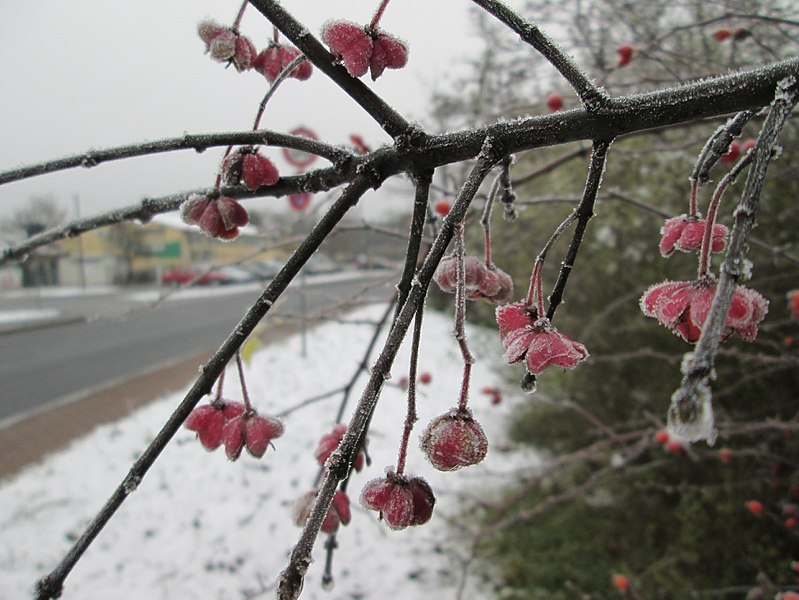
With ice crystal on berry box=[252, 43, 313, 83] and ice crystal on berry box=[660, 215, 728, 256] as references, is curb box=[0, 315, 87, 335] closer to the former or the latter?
ice crystal on berry box=[252, 43, 313, 83]

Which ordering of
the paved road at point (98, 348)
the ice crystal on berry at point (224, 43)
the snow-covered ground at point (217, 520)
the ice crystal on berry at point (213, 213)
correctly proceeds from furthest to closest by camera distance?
the paved road at point (98, 348), the snow-covered ground at point (217, 520), the ice crystal on berry at point (224, 43), the ice crystal on berry at point (213, 213)

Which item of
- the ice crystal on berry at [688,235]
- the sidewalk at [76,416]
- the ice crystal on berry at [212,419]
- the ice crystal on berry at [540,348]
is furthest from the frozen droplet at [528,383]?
the sidewalk at [76,416]

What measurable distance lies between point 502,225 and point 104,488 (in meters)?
5.04

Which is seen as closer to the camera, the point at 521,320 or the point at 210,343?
the point at 521,320

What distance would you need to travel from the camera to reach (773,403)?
3.65 meters

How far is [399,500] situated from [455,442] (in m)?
0.12

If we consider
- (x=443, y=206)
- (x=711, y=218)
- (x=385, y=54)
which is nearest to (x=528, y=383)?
(x=711, y=218)

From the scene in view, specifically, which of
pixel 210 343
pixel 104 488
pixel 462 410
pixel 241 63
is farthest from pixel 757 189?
pixel 210 343

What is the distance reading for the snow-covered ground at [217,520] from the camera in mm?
4438

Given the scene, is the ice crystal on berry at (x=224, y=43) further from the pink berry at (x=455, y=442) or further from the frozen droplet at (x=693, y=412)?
the frozen droplet at (x=693, y=412)

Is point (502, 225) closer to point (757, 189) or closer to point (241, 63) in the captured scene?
point (241, 63)

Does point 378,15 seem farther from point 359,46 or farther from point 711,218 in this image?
point 711,218

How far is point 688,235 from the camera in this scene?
29.2 inches

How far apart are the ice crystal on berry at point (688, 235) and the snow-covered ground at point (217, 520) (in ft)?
8.90
